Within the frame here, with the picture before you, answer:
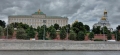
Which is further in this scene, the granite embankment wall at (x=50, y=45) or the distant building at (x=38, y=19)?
the distant building at (x=38, y=19)

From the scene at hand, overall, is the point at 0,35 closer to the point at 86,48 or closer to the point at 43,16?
the point at 86,48

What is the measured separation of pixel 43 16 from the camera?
116562mm

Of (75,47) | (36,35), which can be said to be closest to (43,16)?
(36,35)

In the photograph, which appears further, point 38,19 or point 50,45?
point 38,19

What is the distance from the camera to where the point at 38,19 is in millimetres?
115562

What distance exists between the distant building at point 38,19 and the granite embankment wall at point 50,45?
77359 mm

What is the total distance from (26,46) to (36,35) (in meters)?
21.2

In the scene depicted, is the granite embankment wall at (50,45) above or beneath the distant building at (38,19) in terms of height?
beneath

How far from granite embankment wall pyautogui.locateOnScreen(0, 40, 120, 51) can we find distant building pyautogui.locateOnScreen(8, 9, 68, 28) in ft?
254

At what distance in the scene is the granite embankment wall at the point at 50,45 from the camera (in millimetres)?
36219

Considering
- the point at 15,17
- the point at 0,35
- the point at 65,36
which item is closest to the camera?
the point at 0,35

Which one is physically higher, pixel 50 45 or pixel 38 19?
pixel 38 19

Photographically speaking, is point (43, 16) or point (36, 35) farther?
point (43, 16)

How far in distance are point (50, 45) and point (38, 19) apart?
79304 mm
